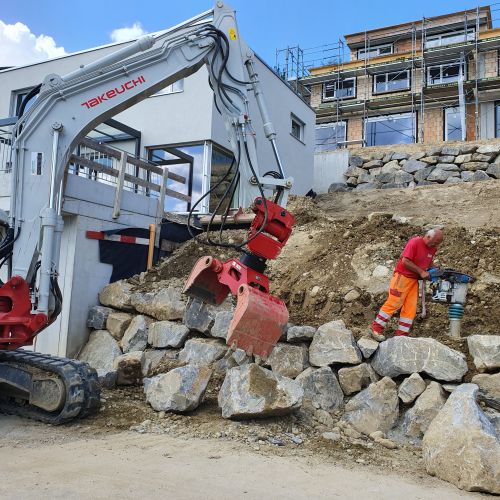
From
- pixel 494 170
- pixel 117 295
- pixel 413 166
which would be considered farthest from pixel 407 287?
pixel 413 166

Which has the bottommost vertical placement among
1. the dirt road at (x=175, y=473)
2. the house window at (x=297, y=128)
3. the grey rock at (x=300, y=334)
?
the dirt road at (x=175, y=473)

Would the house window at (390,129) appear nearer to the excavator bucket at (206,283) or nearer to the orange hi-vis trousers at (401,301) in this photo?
the orange hi-vis trousers at (401,301)

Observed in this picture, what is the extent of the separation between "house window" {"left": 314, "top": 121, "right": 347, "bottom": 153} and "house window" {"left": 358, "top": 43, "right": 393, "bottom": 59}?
492cm

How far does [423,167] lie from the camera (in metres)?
19.1

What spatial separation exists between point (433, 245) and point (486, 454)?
3140mm

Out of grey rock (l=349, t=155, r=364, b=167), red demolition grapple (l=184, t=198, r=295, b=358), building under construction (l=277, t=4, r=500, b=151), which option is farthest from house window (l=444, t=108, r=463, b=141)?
red demolition grapple (l=184, t=198, r=295, b=358)

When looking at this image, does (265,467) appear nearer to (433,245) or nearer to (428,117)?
(433,245)

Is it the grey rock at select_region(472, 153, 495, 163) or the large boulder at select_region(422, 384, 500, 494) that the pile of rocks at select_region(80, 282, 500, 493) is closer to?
the large boulder at select_region(422, 384, 500, 494)

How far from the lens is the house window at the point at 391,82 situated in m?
27.8

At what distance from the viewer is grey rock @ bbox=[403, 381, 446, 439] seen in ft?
18.8

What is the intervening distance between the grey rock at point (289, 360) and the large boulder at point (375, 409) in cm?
90

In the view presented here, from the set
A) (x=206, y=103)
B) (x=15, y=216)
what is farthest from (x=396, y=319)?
(x=206, y=103)

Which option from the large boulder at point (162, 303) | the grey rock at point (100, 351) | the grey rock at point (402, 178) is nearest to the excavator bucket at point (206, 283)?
the large boulder at point (162, 303)

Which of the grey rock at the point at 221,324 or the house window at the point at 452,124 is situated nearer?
the grey rock at the point at 221,324
